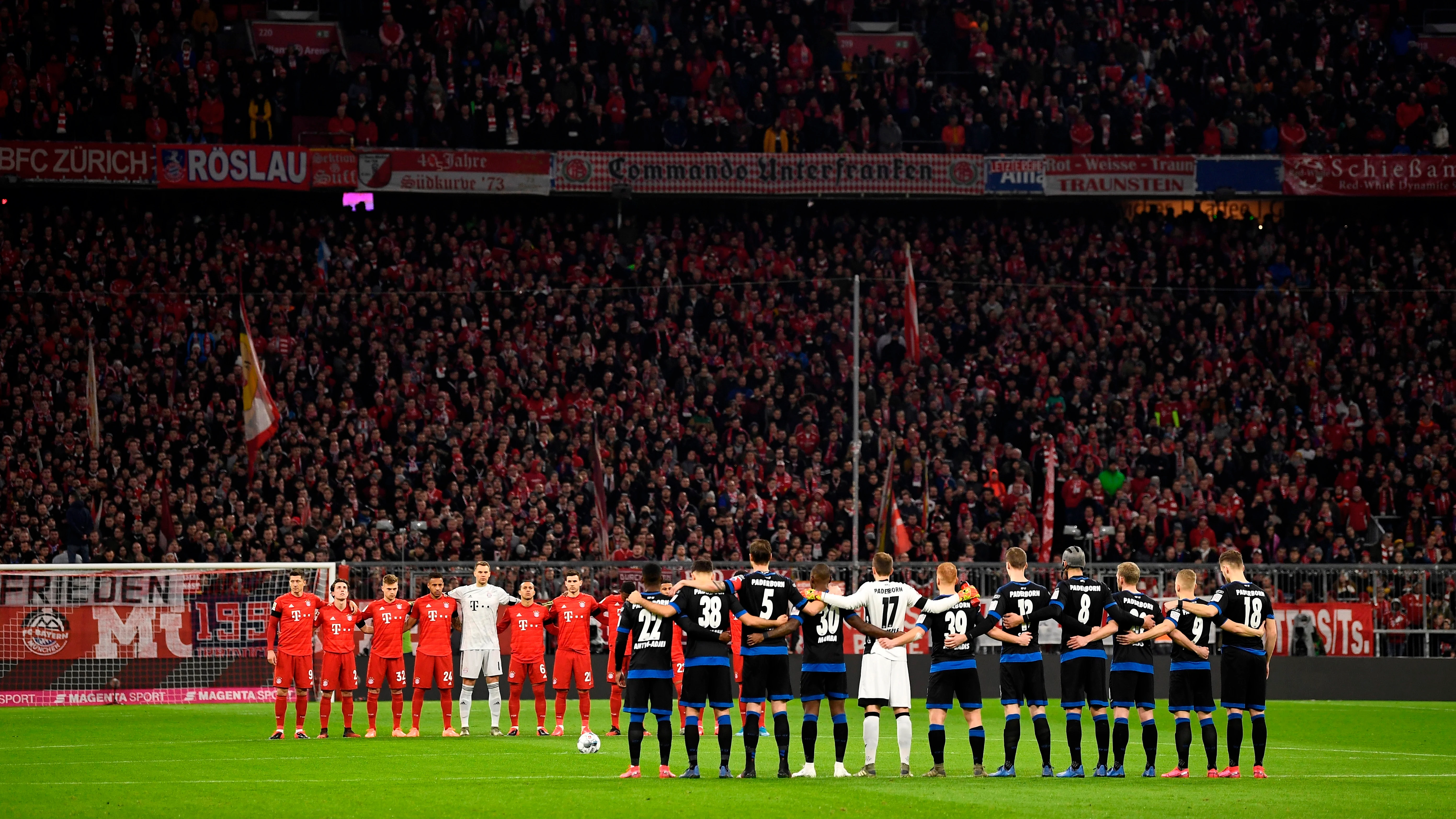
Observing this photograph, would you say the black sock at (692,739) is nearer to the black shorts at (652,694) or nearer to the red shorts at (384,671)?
the black shorts at (652,694)

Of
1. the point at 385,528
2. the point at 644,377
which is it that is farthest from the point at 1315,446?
the point at 385,528

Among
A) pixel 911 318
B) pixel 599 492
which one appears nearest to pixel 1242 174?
pixel 911 318

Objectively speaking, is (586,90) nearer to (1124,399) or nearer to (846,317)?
(846,317)

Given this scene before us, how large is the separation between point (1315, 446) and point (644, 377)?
1414 cm

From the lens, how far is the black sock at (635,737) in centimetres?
1528

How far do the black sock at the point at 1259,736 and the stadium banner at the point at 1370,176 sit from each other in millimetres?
26226

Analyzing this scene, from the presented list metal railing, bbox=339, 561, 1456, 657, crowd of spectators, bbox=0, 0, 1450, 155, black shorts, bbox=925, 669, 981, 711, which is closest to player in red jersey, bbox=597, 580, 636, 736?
metal railing, bbox=339, 561, 1456, 657

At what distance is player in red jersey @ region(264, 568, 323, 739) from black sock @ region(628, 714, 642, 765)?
6.92 metres

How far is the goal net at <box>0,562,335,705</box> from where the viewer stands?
26453 millimetres

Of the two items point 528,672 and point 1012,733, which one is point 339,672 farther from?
point 1012,733

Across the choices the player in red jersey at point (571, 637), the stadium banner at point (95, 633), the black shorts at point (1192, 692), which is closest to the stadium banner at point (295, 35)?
the stadium banner at point (95, 633)

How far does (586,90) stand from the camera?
1547 inches

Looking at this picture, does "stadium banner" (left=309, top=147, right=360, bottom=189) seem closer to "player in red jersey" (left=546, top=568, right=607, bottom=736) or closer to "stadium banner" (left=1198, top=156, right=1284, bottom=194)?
"player in red jersey" (left=546, top=568, right=607, bottom=736)

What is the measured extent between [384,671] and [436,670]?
66 centimetres
